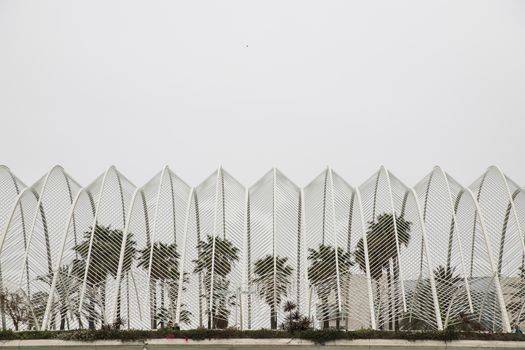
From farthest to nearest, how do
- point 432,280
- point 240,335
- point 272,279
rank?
point 272,279 → point 432,280 → point 240,335

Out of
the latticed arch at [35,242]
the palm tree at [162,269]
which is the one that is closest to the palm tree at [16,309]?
the latticed arch at [35,242]

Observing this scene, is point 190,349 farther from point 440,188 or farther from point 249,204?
point 440,188

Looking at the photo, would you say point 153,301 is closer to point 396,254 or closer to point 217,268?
point 217,268

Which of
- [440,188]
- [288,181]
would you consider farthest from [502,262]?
[288,181]

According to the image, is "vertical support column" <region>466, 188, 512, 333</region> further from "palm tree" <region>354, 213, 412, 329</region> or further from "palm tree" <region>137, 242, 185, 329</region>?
"palm tree" <region>137, 242, 185, 329</region>

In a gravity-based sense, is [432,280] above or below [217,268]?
below

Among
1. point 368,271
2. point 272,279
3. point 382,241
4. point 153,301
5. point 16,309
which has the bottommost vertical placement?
point 16,309

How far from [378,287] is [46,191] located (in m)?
27.8

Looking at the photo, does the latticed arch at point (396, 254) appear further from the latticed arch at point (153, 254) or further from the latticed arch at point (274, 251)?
the latticed arch at point (153, 254)

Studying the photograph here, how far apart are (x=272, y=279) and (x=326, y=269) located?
475 cm

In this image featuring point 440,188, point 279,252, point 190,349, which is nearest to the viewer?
point 190,349

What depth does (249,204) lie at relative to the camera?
45625 mm

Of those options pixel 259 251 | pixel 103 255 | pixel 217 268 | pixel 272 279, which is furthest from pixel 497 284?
pixel 103 255

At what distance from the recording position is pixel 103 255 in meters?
41.8
